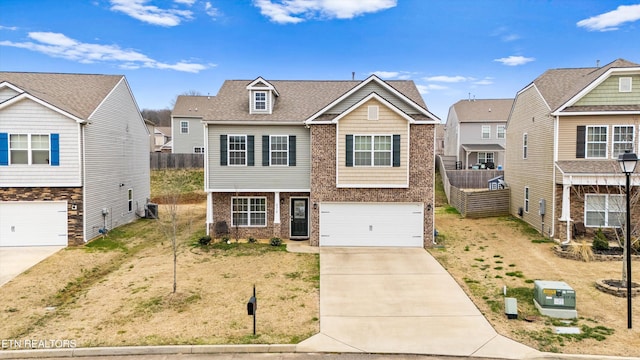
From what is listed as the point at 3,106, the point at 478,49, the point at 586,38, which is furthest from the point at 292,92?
the point at 586,38

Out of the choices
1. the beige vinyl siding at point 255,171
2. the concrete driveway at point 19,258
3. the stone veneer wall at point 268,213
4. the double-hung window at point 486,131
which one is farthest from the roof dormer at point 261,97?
the double-hung window at point 486,131

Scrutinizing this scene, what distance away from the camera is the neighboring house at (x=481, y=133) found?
40.8 metres

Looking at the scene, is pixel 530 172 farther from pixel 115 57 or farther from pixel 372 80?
pixel 115 57

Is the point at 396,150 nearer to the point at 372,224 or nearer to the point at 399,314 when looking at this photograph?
the point at 372,224

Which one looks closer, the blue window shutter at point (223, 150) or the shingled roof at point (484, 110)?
the blue window shutter at point (223, 150)

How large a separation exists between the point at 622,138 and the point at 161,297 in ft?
66.9

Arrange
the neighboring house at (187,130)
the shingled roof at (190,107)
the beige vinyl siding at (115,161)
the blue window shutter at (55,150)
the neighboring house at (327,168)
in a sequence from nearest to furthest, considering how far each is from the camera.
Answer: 1. the blue window shutter at (55,150)
2. the neighboring house at (327,168)
3. the beige vinyl siding at (115,161)
4. the shingled roof at (190,107)
5. the neighboring house at (187,130)

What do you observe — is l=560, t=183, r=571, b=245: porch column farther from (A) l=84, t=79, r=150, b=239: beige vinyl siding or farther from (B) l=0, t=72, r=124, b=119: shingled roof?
(B) l=0, t=72, r=124, b=119: shingled roof

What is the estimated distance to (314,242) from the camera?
59.5 feet

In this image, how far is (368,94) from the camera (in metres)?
18.4

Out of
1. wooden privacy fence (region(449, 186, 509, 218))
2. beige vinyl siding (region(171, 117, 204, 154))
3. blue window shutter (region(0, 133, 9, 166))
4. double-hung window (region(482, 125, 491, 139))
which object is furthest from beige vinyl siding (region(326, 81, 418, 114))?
beige vinyl siding (region(171, 117, 204, 154))

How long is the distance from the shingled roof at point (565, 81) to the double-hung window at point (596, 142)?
1888mm

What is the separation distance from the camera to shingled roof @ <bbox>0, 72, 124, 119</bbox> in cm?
1850

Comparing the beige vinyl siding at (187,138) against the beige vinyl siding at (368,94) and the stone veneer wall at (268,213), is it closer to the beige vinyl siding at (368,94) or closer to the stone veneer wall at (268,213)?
the stone veneer wall at (268,213)
